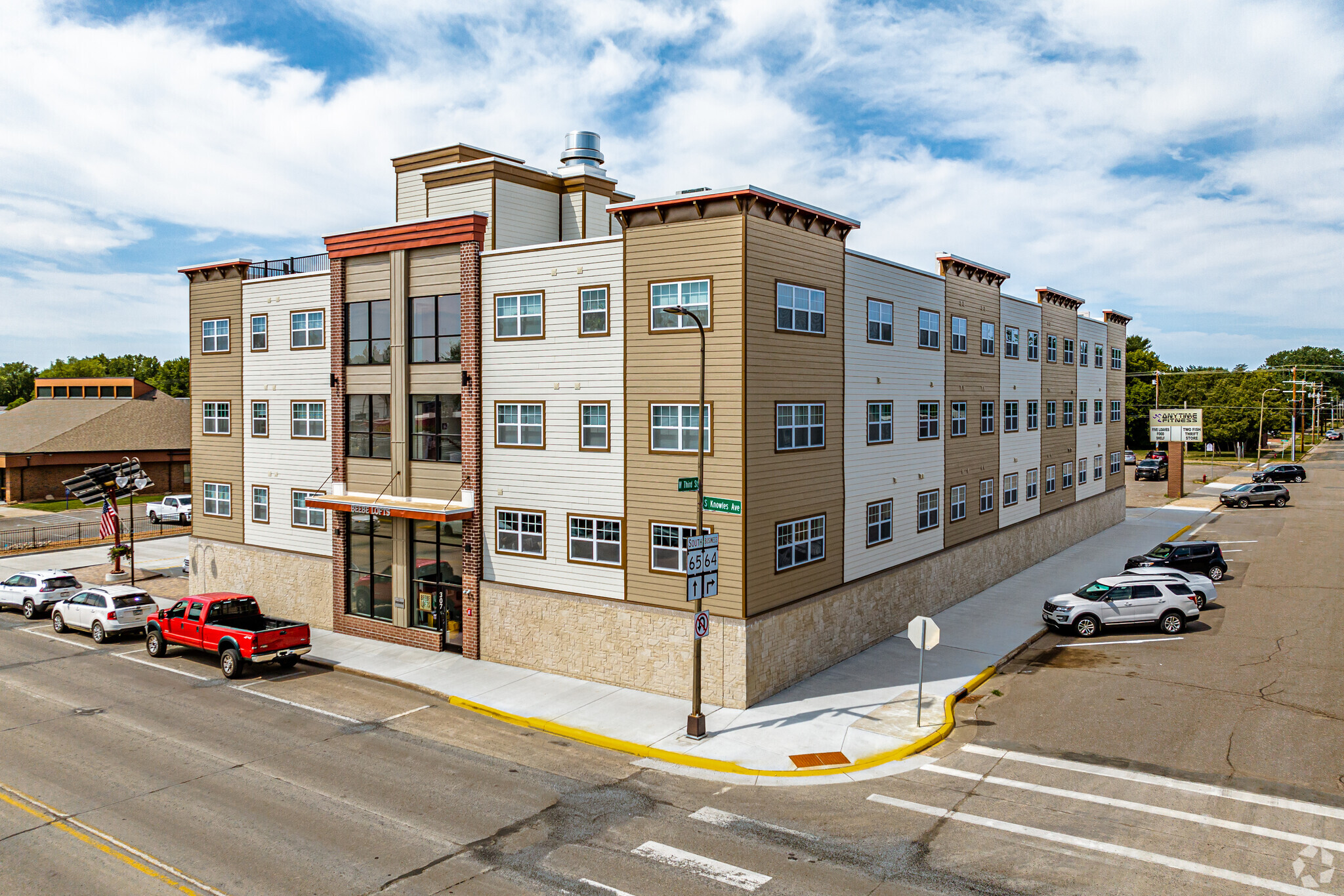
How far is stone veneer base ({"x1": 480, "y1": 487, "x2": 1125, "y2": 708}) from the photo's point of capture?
67.2ft

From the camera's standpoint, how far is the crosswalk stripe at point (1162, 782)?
14570mm

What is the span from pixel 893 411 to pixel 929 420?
10.5 feet

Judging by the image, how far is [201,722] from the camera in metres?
19.7

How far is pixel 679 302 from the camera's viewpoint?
21.0 metres

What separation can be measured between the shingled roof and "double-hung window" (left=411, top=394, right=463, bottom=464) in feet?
149

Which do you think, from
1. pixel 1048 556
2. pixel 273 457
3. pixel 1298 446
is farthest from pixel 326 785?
pixel 1298 446

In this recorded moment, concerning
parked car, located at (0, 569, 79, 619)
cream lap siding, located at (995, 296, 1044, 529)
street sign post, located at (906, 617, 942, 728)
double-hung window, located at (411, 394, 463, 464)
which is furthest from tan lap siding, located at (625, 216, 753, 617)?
parked car, located at (0, 569, 79, 619)

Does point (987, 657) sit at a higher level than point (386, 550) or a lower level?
lower

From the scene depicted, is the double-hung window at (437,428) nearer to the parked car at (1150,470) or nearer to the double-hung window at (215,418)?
the double-hung window at (215,418)

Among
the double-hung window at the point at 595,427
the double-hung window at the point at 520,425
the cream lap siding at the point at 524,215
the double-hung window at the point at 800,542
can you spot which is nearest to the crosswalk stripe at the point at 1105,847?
the double-hung window at the point at 800,542

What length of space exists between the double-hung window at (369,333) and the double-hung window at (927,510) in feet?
62.9

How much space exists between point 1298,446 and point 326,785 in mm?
163926

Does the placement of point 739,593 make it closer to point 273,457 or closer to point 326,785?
point 326,785

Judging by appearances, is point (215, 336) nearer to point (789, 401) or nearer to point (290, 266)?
point (290, 266)
